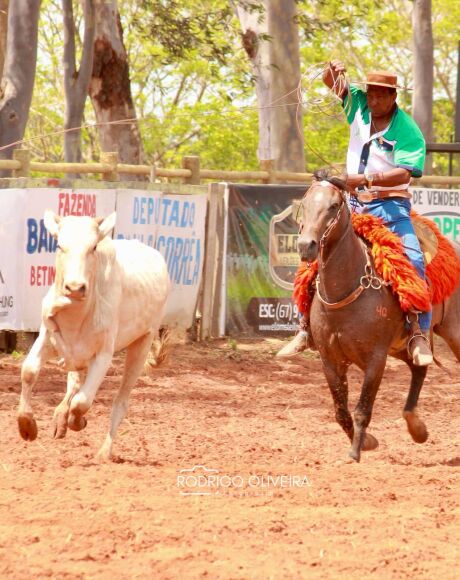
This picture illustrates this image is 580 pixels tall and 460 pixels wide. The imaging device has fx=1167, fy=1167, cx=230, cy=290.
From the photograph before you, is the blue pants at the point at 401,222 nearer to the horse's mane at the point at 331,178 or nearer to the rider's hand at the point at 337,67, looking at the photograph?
the horse's mane at the point at 331,178

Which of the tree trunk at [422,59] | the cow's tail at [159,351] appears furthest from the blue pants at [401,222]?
the tree trunk at [422,59]

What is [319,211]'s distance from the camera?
24.3 feet

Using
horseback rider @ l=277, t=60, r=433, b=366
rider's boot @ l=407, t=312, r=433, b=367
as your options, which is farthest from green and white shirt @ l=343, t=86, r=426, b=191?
rider's boot @ l=407, t=312, r=433, b=367

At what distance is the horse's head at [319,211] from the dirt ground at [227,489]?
4.93 ft

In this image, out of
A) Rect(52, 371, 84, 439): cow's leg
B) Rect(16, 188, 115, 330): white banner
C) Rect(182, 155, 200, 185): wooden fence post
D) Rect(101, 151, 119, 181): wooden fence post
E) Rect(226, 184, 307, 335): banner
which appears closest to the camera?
Rect(52, 371, 84, 439): cow's leg

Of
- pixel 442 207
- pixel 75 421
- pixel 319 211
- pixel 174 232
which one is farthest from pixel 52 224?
pixel 442 207

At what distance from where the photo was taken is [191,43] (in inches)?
787

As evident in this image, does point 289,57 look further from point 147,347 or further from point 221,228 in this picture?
point 147,347

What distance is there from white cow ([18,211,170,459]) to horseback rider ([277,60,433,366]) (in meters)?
1.27

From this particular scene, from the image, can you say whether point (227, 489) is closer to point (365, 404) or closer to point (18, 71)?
point (365, 404)

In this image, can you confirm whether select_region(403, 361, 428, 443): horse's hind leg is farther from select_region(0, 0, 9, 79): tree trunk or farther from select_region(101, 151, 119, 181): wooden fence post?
select_region(0, 0, 9, 79): tree trunk

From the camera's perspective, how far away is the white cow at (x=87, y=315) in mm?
7352

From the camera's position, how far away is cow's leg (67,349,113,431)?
24.5 ft

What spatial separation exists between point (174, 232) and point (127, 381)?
18.6 ft
